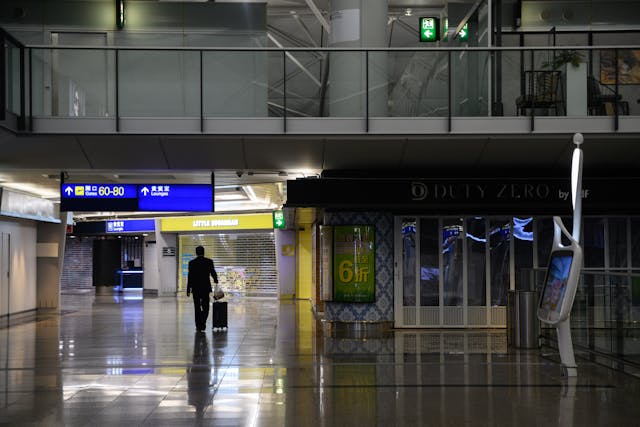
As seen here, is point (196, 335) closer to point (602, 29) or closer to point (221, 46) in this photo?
point (221, 46)

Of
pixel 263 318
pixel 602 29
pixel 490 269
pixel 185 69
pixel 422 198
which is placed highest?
pixel 602 29

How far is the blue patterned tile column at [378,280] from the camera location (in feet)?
56.4

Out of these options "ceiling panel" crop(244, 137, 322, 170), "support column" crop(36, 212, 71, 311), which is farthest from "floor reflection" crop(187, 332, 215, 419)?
"support column" crop(36, 212, 71, 311)

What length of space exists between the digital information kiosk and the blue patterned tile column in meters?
6.13

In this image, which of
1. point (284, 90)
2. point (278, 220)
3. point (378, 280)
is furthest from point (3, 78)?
point (278, 220)

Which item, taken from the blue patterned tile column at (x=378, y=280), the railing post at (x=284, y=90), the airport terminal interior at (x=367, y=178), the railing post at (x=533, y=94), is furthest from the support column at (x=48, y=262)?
the railing post at (x=533, y=94)

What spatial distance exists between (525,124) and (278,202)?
47.1 ft

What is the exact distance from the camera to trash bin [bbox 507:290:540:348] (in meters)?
13.5

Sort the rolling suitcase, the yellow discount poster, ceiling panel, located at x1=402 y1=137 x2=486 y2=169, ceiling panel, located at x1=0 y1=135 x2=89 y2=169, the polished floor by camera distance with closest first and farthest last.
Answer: the polished floor < ceiling panel, located at x1=0 y1=135 x2=89 y2=169 < ceiling panel, located at x1=402 y1=137 x2=486 y2=169 < the rolling suitcase < the yellow discount poster

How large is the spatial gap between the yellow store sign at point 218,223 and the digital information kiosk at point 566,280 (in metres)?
21.0

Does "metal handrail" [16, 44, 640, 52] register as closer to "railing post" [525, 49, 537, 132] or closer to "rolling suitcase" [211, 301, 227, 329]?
"railing post" [525, 49, 537, 132]

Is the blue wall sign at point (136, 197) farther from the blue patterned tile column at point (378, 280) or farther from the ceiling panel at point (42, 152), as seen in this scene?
the blue patterned tile column at point (378, 280)

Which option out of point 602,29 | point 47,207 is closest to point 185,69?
point 602,29

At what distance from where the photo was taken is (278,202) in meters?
28.0
